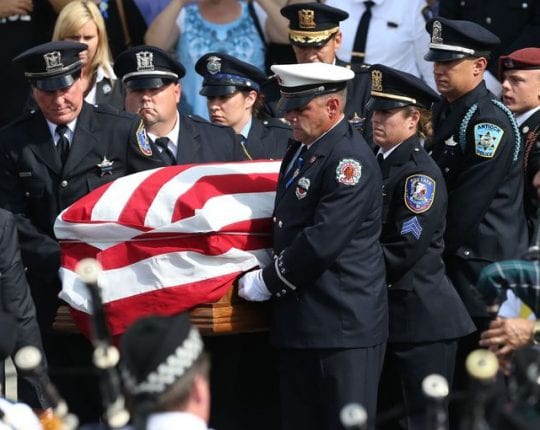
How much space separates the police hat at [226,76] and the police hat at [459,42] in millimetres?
1196

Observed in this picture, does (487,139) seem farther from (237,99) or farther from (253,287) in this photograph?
(237,99)

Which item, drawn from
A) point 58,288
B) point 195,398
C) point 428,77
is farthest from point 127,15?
point 195,398

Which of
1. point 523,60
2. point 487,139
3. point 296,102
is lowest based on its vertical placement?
point 487,139

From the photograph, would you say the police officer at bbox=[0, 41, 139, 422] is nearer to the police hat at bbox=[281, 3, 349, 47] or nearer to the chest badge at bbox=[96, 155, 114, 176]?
the chest badge at bbox=[96, 155, 114, 176]

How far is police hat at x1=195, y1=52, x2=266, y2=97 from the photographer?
7434mm

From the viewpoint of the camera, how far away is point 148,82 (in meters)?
6.93

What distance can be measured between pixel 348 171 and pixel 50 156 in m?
1.56

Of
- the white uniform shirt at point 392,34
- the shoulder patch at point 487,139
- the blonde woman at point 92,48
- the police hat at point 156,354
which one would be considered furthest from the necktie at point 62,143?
the police hat at point 156,354

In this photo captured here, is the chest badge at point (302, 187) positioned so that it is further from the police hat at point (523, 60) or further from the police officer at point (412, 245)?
the police hat at point (523, 60)

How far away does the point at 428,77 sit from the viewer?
875 cm

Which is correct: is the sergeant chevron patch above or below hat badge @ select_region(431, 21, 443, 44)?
below

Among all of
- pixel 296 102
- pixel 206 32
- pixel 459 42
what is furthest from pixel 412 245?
pixel 206 32

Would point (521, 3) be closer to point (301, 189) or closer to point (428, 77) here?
point (428, 77)

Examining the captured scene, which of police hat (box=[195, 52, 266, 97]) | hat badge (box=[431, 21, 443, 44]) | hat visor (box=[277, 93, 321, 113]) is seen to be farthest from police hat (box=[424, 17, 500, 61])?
police hat (box=[195, 52, 266, 97])
